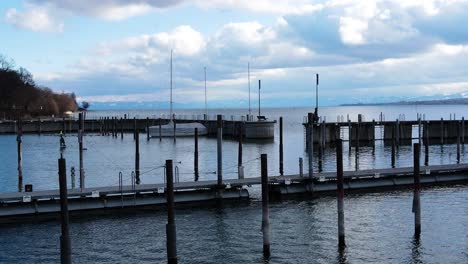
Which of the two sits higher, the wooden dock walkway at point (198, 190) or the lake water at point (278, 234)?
the wooden dock walkway at point (198, 190)

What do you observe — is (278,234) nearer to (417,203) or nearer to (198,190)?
(417,203)

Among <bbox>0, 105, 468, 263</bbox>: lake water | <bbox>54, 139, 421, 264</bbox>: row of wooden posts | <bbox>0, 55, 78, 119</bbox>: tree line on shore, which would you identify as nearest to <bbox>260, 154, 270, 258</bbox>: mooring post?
<bbox>54, 139, 421, 264</bbox>: row of wooden posts

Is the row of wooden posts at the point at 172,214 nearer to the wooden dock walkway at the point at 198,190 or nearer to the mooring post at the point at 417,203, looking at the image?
the mooring post at the point at 417,203

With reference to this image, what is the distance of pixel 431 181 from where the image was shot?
1874 inches

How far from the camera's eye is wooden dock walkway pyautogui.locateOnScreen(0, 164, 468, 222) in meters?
35.5

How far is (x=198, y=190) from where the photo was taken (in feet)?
131

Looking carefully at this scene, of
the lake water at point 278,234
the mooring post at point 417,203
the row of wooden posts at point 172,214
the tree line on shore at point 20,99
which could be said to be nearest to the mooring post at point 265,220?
the row of wooden posts at point 172,214

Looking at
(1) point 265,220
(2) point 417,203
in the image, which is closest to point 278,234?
(1) point 265,220

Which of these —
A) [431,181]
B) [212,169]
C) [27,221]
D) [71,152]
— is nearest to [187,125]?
[71,152]

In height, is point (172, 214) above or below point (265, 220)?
above

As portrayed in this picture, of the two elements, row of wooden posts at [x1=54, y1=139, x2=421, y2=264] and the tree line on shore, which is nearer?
row of wooden posts at [x1=54, y1=139, x2=421, y2=264]

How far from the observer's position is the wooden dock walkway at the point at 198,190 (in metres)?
35.5

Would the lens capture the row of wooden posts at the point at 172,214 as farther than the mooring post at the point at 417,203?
No

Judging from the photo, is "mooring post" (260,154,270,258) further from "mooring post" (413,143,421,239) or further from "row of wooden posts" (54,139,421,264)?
"mooring post" (413,143,421,239)
